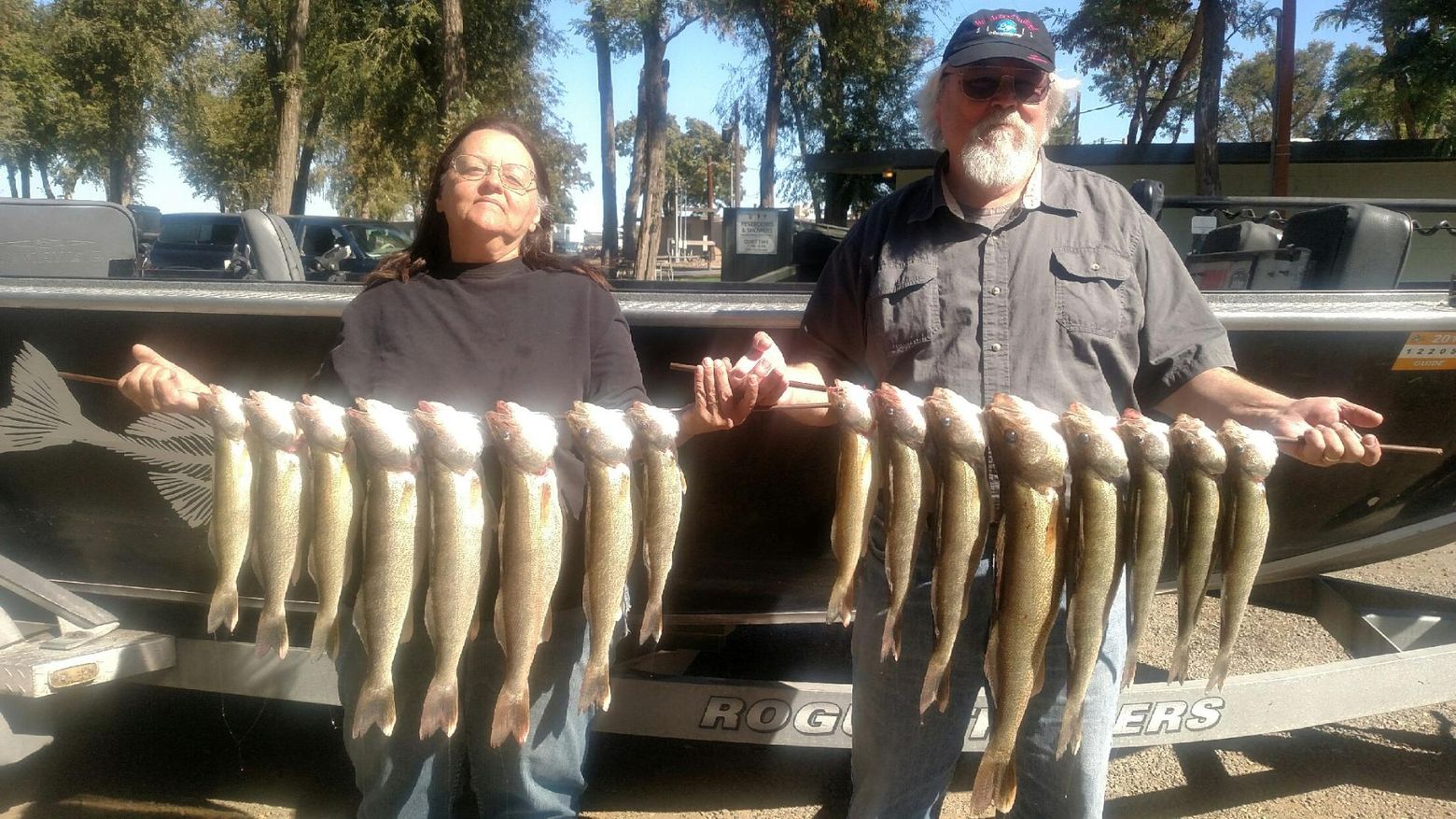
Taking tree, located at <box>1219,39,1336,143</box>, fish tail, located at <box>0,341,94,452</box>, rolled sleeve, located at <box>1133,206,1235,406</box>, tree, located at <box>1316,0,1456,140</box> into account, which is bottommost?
fish tail, located at <box>0,341,94,452</box>

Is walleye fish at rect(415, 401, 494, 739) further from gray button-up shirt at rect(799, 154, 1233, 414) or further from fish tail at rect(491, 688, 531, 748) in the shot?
gray button-up shirt at rect(799, 154, 1233, 414)

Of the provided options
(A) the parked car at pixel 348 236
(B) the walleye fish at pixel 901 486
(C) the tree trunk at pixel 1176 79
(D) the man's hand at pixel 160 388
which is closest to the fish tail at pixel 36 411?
(D) the man's hand at pixel 160 388

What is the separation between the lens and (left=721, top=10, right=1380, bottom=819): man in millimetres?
2164

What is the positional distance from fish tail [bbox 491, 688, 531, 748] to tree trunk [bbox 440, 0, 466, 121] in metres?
13.5

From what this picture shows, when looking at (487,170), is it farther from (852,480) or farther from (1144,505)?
(1144,505)

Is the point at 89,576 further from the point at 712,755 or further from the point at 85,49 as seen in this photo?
the point at 85,49

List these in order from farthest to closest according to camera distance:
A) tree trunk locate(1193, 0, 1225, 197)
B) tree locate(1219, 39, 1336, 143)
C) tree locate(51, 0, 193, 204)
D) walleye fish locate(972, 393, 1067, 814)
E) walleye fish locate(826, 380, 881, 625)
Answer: tree locate(1219, 39, 1336, 143) < tree locate(51, 0, 193, 204) < tree trunk locate(1193, 0, 1225, 197) < walleye fish locate(826, 380, 881, 625) < walleye fish locate(972, 393, 1067, 814)

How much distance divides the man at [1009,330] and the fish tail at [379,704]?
1.01 m

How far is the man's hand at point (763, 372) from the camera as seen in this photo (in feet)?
6.89

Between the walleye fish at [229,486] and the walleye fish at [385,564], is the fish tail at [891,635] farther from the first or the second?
the walleye fish at [229,486]

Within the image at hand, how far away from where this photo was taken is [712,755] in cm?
407

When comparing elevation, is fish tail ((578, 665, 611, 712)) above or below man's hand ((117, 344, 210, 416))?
below

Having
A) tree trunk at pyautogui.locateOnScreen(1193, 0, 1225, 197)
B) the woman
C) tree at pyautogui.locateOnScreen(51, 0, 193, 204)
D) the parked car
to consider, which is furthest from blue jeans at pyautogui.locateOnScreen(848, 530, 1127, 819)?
tree at pyautogui.locateOnScreen(51, 0, 193, 204)

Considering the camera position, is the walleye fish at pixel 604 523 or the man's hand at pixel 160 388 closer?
the walleye fish at pixel 604 523
